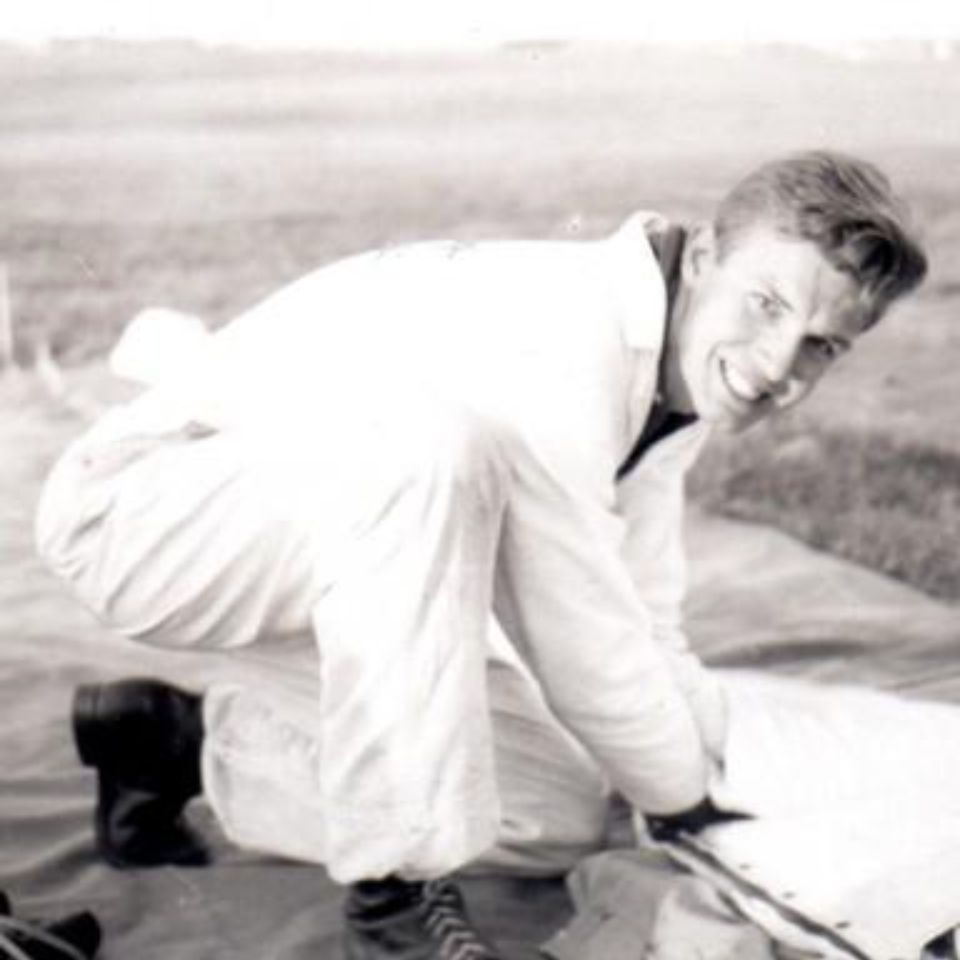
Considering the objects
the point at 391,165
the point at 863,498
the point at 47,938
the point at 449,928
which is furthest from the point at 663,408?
the point at 47,938

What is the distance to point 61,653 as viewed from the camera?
1.86 metres

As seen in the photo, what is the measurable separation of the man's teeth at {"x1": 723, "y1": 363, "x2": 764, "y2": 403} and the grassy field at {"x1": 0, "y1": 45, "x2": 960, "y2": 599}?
0.06 metres

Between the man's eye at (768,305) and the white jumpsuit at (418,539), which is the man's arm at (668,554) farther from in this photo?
the man's eye at (768,305)

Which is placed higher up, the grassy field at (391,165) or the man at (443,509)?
the grassy field at (391,165)

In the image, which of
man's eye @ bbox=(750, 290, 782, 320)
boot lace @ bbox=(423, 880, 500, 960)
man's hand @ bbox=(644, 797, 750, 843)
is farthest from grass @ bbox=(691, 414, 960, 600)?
boot lace @ bbox=(423, 880, 500, 960)

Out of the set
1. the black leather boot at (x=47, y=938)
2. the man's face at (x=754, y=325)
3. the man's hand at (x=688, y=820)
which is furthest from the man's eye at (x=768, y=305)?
the black leather boot at (x=47, y=938)

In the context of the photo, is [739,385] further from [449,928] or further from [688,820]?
[449,928]

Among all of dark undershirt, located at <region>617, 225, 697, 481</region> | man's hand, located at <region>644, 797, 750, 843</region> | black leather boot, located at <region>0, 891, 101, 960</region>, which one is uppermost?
dark undershirt, located at <region>617, 225, 697, 481</region>

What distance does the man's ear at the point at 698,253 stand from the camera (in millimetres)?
1784

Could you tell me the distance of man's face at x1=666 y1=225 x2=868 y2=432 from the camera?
174 centimetres

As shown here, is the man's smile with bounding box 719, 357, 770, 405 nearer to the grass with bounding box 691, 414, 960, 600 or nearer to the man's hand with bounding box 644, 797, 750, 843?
the grass with bounding box 691, 414, 960, 600

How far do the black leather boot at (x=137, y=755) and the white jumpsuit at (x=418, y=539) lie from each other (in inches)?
1.4

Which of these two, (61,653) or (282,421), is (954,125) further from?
(61,653)

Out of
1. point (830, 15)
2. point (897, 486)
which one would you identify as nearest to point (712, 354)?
point (897, 486)
